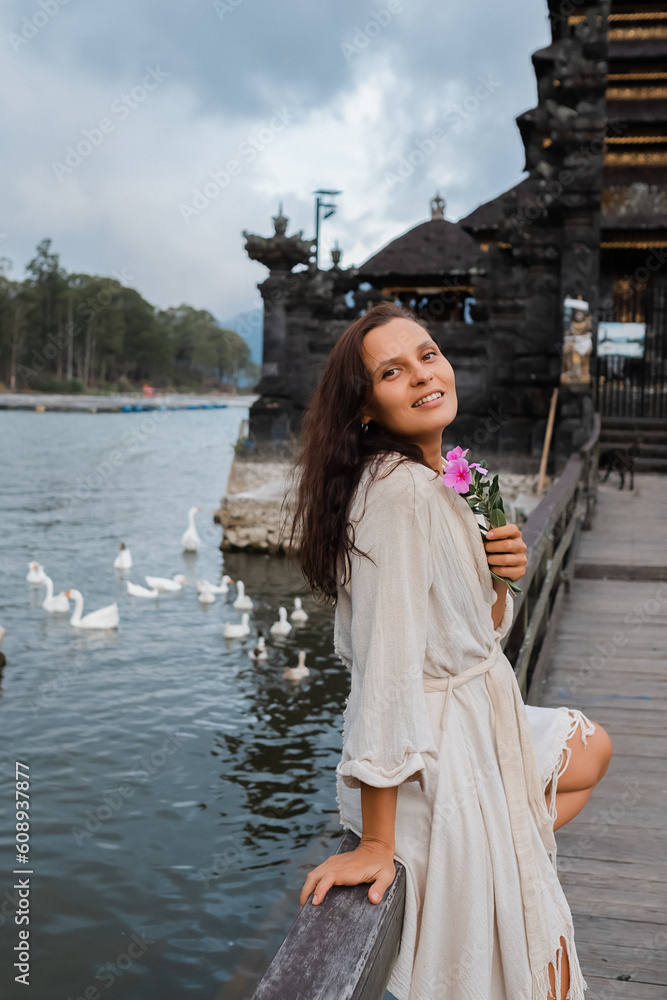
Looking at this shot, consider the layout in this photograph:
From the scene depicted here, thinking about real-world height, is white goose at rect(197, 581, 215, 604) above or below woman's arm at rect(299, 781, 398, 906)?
below

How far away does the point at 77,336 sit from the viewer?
96562mm

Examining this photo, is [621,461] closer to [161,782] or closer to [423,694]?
[161,782]

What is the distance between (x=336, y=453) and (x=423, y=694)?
0.52m

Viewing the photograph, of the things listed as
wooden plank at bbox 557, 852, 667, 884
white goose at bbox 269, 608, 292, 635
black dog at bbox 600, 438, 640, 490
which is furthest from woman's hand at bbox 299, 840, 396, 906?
black dog at bbox 600, 438, 640, 490

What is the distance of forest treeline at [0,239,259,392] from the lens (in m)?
89.0

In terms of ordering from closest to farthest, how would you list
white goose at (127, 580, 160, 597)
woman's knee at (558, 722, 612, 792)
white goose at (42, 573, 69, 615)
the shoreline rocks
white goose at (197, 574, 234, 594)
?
woman's knee at (558, 722, 612, 792) → white goose at (42, 573, 69, 615) → white goose at (197, 574, 234, 594) → white goose at (127, 580, 160, 597) → the shoreline rocks

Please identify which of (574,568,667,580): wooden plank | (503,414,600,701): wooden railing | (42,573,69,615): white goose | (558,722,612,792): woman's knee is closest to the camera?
(558,722,612,792): woman's knee

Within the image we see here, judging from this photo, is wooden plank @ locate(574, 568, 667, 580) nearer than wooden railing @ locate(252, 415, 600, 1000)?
No

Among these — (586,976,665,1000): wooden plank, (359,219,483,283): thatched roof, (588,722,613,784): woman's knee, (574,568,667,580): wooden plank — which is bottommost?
(586,976,665,1000): wooden plank

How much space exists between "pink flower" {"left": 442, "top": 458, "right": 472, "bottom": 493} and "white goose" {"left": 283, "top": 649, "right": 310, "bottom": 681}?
957 cm

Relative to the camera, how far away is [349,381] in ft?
6.41

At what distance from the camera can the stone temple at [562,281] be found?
1553 cm

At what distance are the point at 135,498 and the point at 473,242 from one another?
13.4m

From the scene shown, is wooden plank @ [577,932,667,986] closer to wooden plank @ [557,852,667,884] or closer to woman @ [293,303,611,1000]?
wooden plank @ [557,852,667,884]
